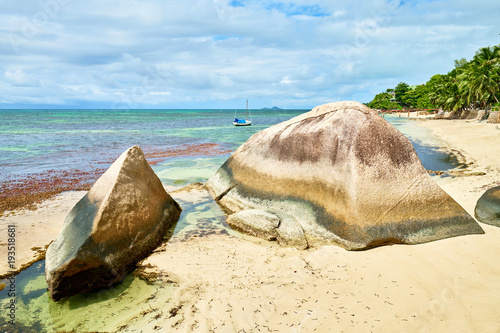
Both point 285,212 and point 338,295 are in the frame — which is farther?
point 285,212

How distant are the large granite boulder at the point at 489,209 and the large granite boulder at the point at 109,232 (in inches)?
297

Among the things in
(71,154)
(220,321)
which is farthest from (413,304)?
(71,154)

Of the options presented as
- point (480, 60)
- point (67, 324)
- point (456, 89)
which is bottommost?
point (67, 324)

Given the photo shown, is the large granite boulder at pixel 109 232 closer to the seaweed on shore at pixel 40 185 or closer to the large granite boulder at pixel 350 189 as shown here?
the large granite boulder at pixel 350 189

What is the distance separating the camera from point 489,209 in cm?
718

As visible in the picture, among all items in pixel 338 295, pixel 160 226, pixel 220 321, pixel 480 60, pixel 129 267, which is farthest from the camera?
pixel 480 60

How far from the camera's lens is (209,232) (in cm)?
778

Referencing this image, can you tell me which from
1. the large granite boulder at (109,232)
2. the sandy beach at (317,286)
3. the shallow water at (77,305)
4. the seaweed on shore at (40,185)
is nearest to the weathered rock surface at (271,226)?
the sandy beach at (317,286)

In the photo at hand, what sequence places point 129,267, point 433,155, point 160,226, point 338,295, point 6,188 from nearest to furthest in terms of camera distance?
1. point 338,295
2. point 129,267
3. point 160,226
4. point 6,188
5. point 433,155

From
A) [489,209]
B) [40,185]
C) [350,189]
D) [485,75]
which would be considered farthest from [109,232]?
[485,75]

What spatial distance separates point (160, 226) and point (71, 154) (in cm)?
1782

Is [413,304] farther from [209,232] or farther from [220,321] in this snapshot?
[209,232]

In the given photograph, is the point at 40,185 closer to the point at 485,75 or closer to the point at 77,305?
the point at 77,305

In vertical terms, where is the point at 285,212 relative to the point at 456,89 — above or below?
below
